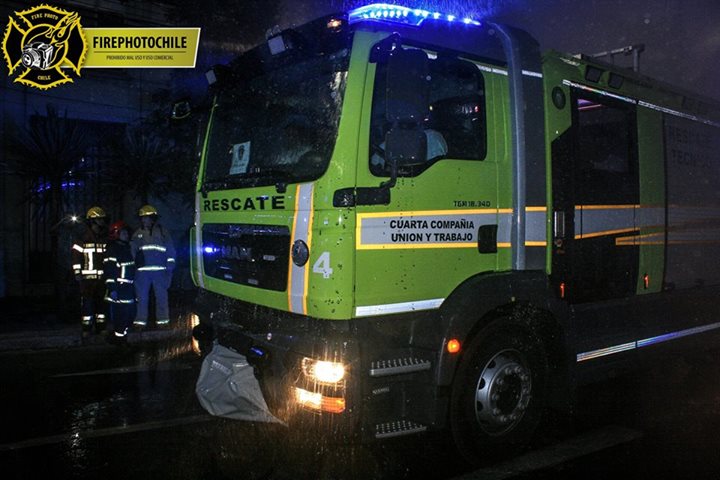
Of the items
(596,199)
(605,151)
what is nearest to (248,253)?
(596,199)

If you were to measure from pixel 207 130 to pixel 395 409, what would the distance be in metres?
2.83

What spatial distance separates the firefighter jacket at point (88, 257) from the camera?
7.90 meters

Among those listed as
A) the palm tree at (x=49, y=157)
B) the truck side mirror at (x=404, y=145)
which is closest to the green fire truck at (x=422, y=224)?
the truck side mirror at (x=404, y=145)

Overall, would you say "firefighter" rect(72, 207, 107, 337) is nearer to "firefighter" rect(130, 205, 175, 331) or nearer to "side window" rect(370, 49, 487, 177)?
"firefighter" rect(130, 205, 175, 331)

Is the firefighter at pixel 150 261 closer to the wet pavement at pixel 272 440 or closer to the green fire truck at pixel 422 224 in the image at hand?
the wet pavement at pixel 272 440

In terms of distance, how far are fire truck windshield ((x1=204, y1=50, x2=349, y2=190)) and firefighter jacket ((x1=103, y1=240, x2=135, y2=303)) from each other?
3.48 m

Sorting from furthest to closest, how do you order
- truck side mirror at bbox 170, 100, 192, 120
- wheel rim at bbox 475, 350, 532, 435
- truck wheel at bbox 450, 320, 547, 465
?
truck side mirror at bbox 170, 100, 192, 120
wheel rim at bbox 475, 350, 532, 435
truck wheel at bbox 450, 320, 547, 465

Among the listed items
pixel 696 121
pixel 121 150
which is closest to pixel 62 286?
pixel 121 150

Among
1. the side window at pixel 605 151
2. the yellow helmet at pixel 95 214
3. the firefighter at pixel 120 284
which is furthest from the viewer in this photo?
the yellow helmet at pixel 95 214

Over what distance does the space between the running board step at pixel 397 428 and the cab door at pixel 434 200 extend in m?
0.68

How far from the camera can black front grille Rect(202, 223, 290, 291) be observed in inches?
150

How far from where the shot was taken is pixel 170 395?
554 cm

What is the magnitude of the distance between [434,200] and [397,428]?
1424 millimetres

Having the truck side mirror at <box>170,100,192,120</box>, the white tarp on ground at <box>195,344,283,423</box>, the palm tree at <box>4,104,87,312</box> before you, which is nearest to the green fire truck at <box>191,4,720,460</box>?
the white tarp on ground at <box>195,344,283,423</box>
